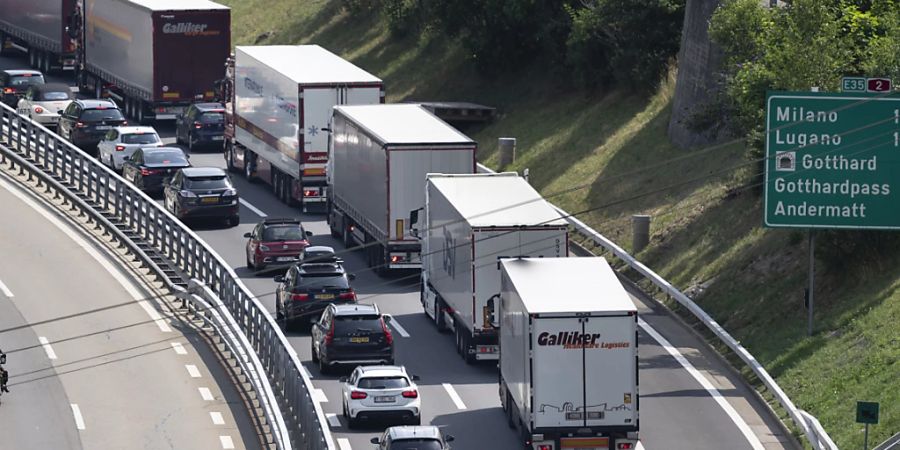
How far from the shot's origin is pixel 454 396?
37.4 m

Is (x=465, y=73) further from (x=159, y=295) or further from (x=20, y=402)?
(x=20, y=402)

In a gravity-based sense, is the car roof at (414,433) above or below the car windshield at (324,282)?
below

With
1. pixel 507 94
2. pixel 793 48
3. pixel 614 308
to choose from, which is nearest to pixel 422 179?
pixel 793 48

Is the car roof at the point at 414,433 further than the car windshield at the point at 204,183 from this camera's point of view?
No

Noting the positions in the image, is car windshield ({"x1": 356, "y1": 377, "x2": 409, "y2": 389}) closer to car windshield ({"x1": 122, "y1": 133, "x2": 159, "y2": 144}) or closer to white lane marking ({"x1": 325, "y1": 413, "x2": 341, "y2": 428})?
white lane marking ({"x1": 325, "y1": 413, "x2": 341, "y2": 428})

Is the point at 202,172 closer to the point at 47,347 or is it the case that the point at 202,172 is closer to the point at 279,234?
the point at 279,234

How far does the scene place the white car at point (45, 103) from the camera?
66.2m

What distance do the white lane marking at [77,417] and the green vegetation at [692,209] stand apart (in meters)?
13.9

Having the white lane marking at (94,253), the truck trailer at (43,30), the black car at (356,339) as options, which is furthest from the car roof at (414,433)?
the truck trailer at (43,30)

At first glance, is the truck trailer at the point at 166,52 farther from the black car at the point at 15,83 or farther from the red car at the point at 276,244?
the red car at the point at 276,244

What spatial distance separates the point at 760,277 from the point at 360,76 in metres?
15.6

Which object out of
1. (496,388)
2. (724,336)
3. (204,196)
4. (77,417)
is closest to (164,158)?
(204,196)

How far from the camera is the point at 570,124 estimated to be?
2362 inches

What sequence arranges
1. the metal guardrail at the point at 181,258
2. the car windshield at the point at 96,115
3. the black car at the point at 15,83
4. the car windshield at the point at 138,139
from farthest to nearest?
1. the black car at the point at 15,83
2. the car windshield at the point at 96,115
3. the car windshield at the point at 138,139
4. the metal guardrail at the point at 181,258
